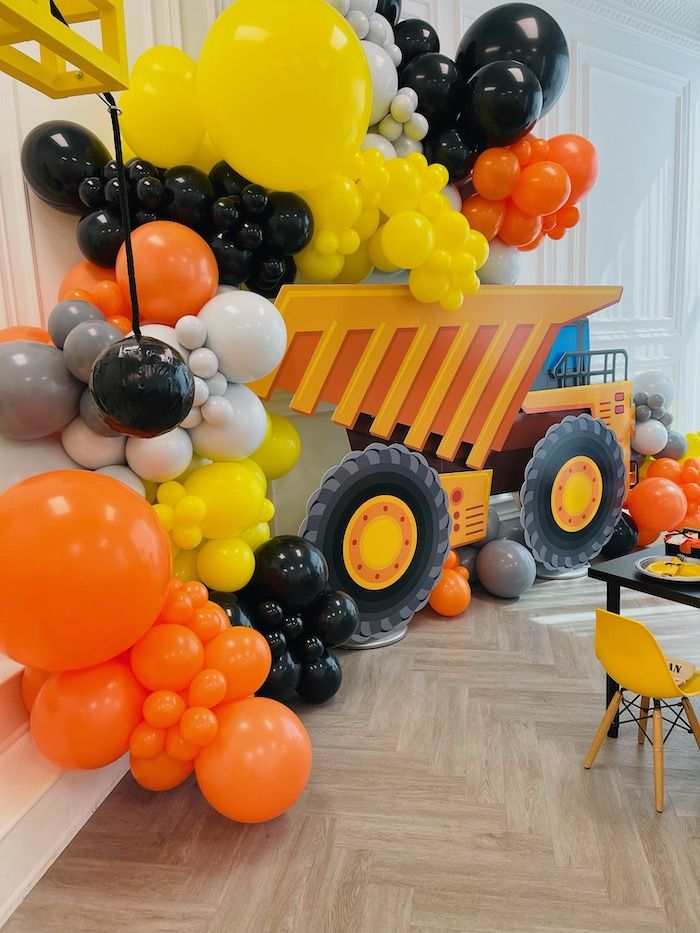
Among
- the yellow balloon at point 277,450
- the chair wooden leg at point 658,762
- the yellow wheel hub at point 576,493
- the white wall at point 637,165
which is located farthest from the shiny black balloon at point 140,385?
the white wall at point 637,165

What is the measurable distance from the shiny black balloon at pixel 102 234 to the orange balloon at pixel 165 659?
127 centimetres

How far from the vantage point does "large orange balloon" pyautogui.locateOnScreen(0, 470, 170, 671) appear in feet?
5.57

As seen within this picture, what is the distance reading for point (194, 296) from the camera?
2348 mm

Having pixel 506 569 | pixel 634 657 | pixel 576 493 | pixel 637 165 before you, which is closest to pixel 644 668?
pixel 634 657

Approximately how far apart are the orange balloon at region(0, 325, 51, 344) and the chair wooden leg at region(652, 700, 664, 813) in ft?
7.24

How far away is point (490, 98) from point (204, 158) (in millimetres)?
1222

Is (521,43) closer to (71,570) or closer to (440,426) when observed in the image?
(440,426)

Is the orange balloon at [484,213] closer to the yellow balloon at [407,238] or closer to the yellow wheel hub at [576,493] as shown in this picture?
the yellow balloon at [407,238]

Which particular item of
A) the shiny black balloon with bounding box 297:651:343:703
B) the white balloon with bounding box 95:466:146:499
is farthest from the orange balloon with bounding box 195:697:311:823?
the white balloon with bounding box 95:466:146:499

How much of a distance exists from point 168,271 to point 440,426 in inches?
64.5

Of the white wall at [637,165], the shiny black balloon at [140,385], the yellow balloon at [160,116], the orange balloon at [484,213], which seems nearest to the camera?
the shiny black balloon at [140,385]

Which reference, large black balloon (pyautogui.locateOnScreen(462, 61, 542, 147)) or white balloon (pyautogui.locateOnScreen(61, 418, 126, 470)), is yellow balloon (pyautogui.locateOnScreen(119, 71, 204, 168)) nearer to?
white balloon (pyautogui.locateOnScreen(61, 418, 126, 470))

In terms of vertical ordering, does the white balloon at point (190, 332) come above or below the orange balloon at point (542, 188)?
below

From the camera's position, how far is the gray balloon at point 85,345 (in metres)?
2.04
